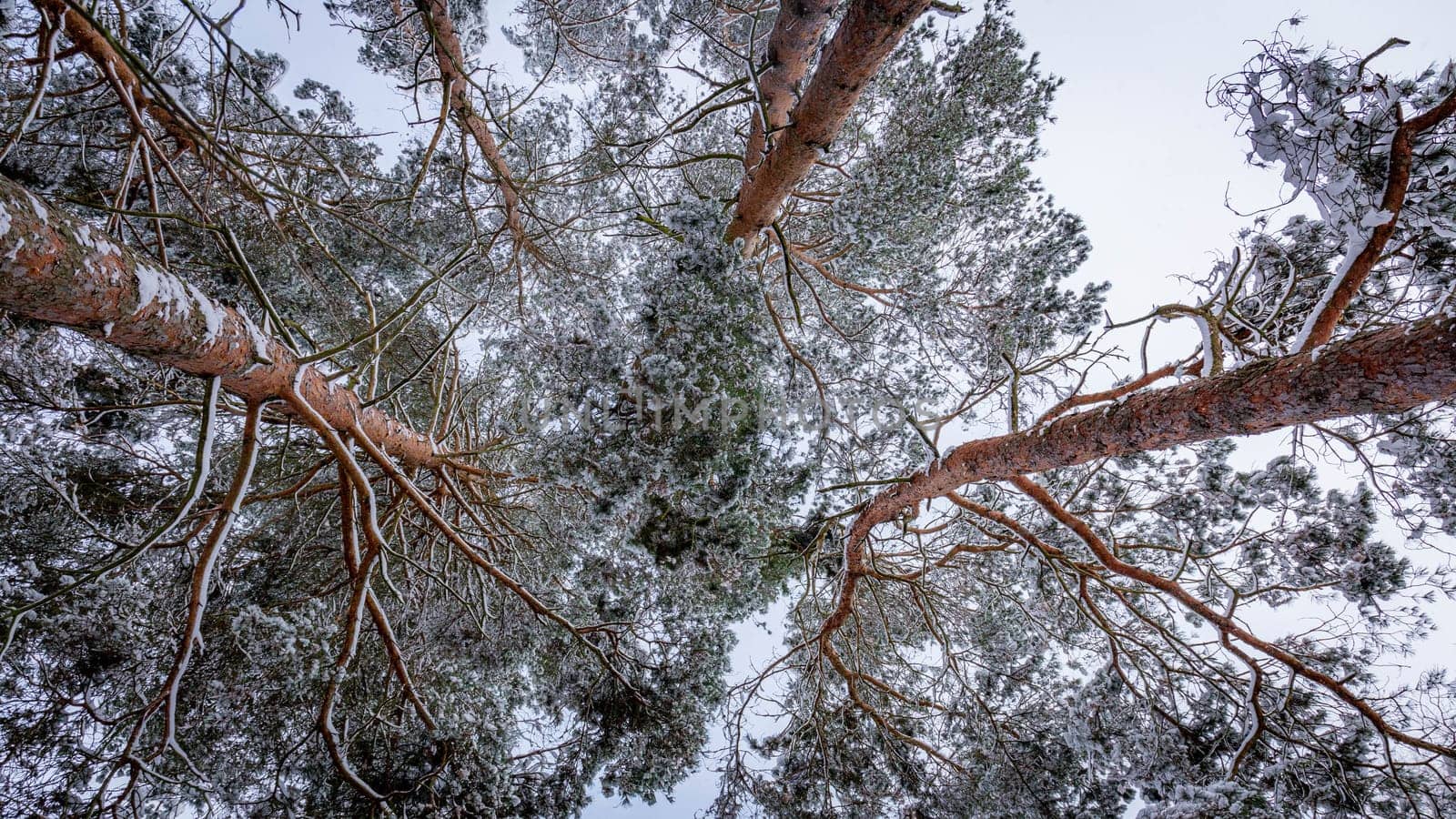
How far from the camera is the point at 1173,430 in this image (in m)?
2.04

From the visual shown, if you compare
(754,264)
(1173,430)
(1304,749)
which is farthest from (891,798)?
(754,264)

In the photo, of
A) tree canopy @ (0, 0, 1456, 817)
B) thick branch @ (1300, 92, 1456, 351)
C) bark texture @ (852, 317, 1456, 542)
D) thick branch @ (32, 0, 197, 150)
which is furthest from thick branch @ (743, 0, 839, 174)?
thick branch @ (32, 0, 197, 150)

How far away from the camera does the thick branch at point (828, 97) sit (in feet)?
6.57

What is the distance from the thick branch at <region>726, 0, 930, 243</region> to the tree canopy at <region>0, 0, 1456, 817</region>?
22 mm

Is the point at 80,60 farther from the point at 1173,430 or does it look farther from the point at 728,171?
the point at 1173,430

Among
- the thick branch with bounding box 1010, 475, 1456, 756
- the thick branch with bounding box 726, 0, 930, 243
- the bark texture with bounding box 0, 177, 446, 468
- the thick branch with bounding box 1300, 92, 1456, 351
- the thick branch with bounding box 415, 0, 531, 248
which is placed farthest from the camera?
the thick branch with bounding box 415, 0, 531, 248

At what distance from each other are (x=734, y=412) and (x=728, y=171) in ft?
13.7

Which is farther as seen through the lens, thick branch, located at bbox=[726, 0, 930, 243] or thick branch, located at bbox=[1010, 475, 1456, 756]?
thick branch, located at bbox=[1010, 475, 1456, 756]

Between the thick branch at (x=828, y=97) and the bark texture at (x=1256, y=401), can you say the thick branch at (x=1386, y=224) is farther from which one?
the thick branch at (x=828, y=97)

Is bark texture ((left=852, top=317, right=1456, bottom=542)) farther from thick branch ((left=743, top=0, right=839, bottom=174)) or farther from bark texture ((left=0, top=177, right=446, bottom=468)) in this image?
bark texture ((left=0, top=177, right=446, bottom=468))

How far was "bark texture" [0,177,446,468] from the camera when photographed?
1.35m

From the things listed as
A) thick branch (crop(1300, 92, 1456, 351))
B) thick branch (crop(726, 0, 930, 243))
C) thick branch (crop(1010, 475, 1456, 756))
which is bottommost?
thick branch (crop(1010, 475, 1456, 756))

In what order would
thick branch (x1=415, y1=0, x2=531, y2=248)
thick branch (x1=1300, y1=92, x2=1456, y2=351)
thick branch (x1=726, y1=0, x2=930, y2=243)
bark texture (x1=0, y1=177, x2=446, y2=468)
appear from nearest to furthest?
bark texture (x1=0, y1=177, x2=446, y2=468) < thick branch (x1=1300, y1=92, x2=1456, y2=351) < thick branch (x1=726, y1=0, x2=930, y2=243) < thick branch (x1=415, y1=0, x2=531, y2=248)

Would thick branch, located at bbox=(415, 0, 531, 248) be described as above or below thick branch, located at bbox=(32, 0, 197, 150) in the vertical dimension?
above
